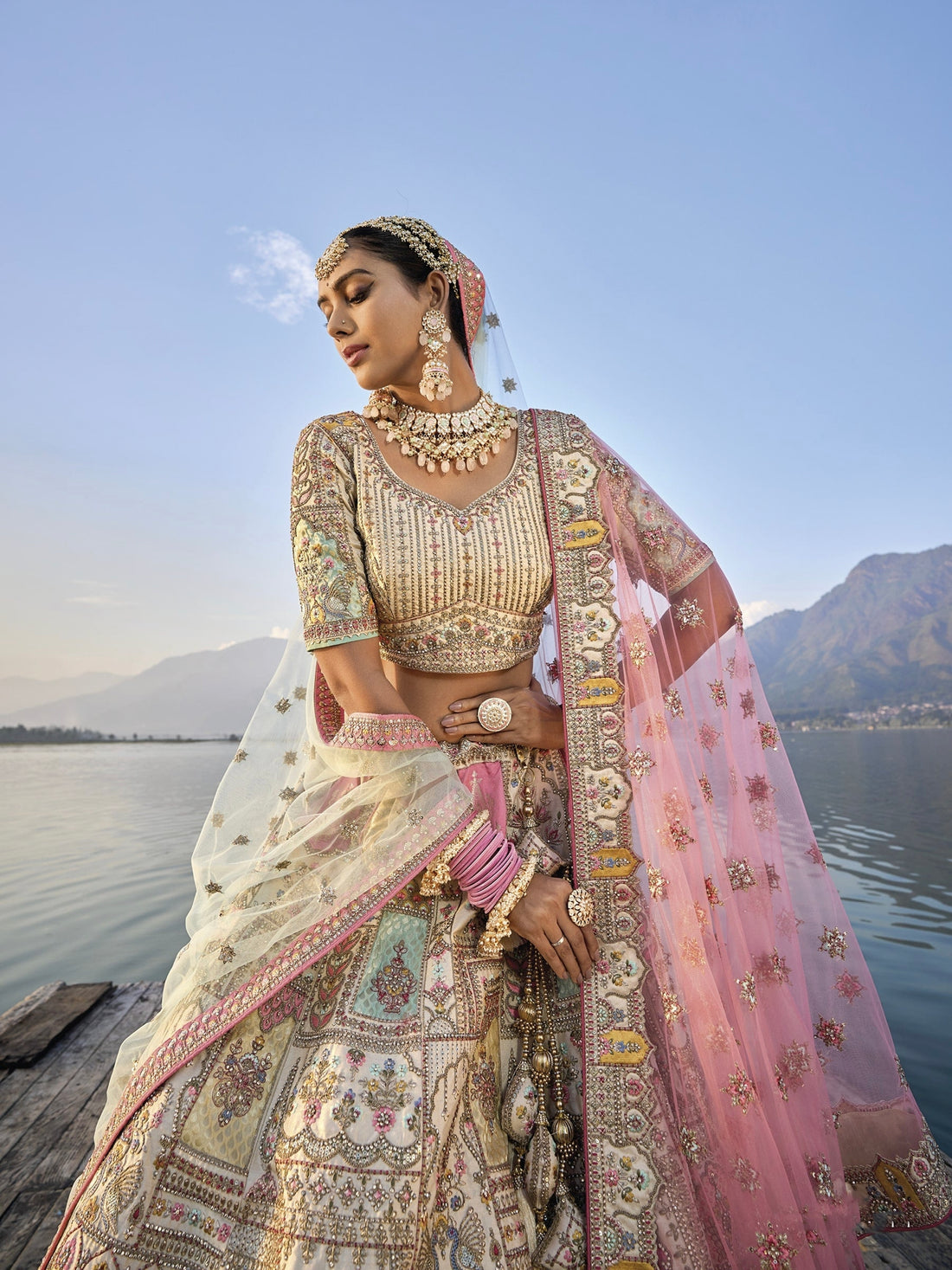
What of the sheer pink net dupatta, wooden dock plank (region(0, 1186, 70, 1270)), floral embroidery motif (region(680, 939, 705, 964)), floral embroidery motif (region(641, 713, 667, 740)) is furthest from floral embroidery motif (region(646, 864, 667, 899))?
wooden dock plank (region(0, 1186, 70, 1270))

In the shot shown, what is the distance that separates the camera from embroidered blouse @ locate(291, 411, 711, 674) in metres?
1.81

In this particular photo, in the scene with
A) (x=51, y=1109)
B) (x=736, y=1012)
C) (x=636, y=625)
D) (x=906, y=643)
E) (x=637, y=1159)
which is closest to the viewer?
(x=637, y=1159)

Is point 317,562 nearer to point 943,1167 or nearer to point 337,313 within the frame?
point 337,313

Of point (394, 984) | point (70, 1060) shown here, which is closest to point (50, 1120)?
point (70, 1060)

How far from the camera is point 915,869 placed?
28.7ft

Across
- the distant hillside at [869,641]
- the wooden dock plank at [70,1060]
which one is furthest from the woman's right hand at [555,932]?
the distant hillside at [869,641]

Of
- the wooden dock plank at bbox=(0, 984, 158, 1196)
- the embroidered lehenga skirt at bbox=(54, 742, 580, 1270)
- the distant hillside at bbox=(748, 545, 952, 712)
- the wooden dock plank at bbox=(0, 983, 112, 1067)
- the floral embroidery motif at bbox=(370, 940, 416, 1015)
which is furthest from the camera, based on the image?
the distant hillside at bbox=(748, 545, 952, 712)

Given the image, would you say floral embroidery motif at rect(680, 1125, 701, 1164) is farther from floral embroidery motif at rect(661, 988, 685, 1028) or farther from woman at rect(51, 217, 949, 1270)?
floral embroidery motif at rect(661, 988, 685, 1028)

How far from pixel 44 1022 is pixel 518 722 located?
3.25 metres

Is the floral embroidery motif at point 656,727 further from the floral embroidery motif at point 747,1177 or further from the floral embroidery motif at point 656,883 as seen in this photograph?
the floral embroidery motif at point 747,1177

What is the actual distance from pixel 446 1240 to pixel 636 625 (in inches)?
53.3

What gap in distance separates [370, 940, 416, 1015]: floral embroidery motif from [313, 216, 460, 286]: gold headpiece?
1.73 metres

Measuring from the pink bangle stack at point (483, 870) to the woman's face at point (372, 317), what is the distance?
4.08ft

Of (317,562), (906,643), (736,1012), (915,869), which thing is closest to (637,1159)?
(736,1012)
